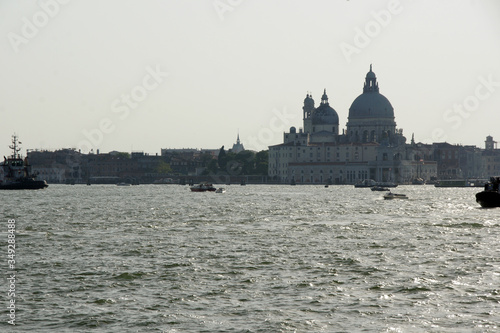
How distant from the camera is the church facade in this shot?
161125mm

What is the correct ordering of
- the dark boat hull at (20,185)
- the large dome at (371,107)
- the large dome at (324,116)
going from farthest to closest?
1. the large dome at (324,116)
2. the large dome at (371,107)
3. the dark boat hull at (20,185)

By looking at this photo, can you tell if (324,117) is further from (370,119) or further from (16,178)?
(16,178)

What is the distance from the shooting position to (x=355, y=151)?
546 ft

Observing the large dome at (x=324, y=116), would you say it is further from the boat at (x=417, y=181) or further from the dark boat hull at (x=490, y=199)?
the dark boat hull at (x=490, y=199)

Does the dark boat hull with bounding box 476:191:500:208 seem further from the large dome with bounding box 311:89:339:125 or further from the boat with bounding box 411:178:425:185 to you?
the large dome with bounding box 311:89:339:125

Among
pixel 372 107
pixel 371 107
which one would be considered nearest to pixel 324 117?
pixel 371 107

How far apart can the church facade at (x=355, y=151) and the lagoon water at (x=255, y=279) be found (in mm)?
123796

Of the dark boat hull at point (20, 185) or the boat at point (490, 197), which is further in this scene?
the dark boat hull at point (20, 185)

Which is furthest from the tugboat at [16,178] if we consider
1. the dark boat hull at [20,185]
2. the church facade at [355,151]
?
the church facade at [355,151]

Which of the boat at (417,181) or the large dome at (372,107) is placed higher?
the large dome at (372,107)

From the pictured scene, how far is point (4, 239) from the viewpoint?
32.0m

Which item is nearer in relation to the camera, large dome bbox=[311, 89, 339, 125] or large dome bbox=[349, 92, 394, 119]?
large dome bbox=[349, 92, 394, 119]

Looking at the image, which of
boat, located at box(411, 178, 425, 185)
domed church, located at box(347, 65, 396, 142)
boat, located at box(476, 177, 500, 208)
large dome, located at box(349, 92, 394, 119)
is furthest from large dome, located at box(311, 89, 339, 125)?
boat, located at box(476, 177, 500, 208)

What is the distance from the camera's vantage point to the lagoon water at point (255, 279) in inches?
663
